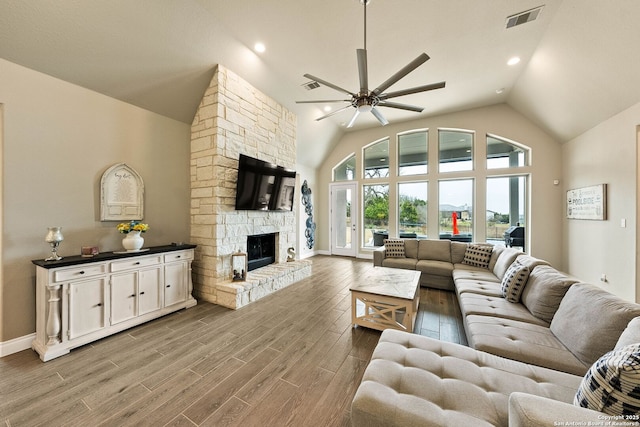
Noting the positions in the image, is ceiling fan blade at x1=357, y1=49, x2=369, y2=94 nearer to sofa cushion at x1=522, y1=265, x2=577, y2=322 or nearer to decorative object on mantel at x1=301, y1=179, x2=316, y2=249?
sofa cushion at x1=522, y1=265, x2=577, y2=322

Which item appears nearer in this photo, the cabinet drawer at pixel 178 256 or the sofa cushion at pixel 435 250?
the cabinet drawer at pixel 178 256

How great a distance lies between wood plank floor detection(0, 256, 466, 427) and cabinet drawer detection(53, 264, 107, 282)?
74 cm

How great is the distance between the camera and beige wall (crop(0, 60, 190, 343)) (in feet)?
7.61

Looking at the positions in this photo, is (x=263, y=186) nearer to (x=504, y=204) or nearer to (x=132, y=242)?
(x=132, y=242)

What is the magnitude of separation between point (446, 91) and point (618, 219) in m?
3.54

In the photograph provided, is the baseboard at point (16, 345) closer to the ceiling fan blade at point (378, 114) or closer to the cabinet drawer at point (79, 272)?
the cabinet drawer at point (79, 272)

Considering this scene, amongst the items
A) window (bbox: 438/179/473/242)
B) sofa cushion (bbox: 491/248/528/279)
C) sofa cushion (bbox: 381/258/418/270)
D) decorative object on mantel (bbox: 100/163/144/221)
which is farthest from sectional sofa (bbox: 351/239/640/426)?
window (bbox: 438/179/473/242)

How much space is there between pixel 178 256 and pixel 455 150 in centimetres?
662

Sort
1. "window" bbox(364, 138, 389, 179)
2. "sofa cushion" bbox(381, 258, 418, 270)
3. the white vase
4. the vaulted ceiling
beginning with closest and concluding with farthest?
the vaulted ceiling, the white vase, "sofa cushion" bbox(381, 258, 418, 270), "window" bbox(364, 138, 389, 179)

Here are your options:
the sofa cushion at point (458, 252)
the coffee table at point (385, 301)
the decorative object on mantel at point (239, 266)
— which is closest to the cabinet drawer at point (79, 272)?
the decorative object on mantel at point (239, 266)

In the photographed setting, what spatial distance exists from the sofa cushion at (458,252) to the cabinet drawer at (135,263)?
4.97m

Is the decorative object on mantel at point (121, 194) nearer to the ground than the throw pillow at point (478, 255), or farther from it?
farther from it

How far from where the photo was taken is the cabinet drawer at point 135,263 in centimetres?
267

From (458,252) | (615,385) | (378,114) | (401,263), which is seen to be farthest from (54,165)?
(458,252)
